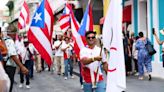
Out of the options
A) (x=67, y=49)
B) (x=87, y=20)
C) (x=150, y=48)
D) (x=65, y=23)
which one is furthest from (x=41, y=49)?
(x=67, y=49)

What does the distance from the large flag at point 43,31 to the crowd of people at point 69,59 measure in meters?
0.44

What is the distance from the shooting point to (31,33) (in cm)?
918

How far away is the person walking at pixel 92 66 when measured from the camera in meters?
7.75

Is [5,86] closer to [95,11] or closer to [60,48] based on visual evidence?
[60,48]

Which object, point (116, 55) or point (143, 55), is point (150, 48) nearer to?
point (143, 55)

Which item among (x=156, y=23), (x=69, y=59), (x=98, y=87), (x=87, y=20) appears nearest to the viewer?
(x=98, y=87)

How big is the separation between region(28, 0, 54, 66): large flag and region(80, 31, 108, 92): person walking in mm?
1209

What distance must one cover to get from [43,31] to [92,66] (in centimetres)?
168

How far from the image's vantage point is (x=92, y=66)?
789 cm

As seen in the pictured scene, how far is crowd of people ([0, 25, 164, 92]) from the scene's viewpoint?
306 inches

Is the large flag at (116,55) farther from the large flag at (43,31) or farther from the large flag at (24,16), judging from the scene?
the large flag at (24,16)

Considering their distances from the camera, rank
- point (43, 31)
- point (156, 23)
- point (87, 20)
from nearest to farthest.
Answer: point (43, 31), point (87, 20), point (156, 23)

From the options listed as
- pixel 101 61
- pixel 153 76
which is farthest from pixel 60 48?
pixel 101 61

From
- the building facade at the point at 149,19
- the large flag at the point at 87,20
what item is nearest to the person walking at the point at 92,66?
the large flag at the point at 87,20
